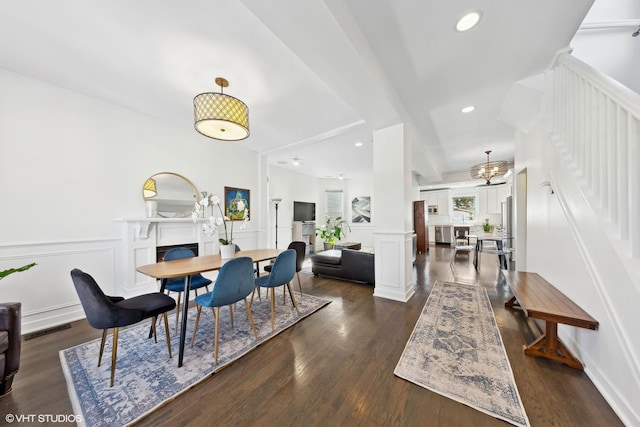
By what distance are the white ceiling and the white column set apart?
352mm

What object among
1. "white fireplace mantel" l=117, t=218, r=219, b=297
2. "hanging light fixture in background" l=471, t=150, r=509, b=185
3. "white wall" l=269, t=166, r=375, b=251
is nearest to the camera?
"white fireplace mantel" l=117, t=218, r=219, b=297

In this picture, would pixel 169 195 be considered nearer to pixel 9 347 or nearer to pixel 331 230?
pixel 9 347

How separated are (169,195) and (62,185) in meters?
1.12

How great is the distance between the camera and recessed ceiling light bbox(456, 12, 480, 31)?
163cm

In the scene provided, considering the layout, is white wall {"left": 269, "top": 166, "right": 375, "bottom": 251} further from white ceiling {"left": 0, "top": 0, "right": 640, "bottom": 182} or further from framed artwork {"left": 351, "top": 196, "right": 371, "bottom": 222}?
white ceiling {"left": 0, "top": 0, "right": 640, "bottom": 182}

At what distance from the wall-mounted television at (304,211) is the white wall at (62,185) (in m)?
4.04

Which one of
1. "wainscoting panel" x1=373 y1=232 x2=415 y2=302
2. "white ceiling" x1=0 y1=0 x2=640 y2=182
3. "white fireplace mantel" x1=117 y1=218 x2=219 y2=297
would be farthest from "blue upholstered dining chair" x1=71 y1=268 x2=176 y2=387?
"wainscoting panel" x1=373 y1=232 x2=415 y2=302

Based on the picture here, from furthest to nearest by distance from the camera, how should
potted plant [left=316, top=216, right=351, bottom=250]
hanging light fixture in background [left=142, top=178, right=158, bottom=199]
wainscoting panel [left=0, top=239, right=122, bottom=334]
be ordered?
potted plant [left=316, top=216, right=351, bottom=250]
hanging light fixture in background [left=142, top=178, right=158, bottom=199]
wainscoting panel [left=0, top=239, right=122, bottom=334]

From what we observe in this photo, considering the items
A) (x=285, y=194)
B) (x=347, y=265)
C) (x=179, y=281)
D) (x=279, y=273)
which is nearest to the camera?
(x=279, y=273)

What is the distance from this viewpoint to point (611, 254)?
1.36 m

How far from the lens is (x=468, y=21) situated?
169 cm

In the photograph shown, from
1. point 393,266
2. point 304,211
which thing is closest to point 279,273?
point 393,266

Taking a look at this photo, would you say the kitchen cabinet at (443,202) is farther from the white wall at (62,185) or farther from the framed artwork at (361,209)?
the white wall at (62,185)

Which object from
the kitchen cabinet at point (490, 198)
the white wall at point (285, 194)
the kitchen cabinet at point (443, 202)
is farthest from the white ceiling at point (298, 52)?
the kitchen cabinet at point (443, 202)
